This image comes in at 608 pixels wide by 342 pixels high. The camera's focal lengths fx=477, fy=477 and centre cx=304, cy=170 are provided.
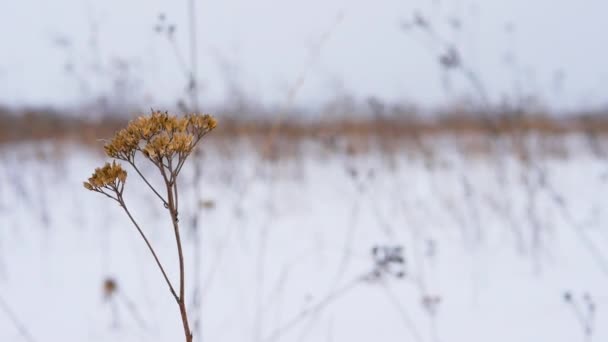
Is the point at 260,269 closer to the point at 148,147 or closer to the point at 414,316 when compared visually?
the point at 414,316

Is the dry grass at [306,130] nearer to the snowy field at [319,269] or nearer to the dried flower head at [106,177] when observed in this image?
the snowy field at [319,269]

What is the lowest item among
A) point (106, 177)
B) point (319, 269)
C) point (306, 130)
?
point (319, 269)

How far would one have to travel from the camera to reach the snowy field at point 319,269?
1.95 meters

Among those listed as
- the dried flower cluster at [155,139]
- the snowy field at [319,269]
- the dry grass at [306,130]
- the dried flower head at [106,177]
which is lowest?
the snowy field at [319,269]

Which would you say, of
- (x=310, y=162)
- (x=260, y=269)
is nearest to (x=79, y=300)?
(x=260, y=269)

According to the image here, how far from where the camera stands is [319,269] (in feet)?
9.10

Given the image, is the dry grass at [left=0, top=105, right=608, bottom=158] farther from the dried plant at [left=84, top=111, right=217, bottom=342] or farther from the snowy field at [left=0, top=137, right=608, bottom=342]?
the dried plant at [left=84, top=111, right=217, bottom=342]

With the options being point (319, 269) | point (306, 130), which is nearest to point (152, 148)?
point (319, 269)

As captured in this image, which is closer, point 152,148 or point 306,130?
point 152,148

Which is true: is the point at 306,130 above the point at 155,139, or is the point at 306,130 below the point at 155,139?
above

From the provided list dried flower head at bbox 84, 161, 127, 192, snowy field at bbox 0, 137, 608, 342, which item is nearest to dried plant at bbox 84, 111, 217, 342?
dried flower head at bbox 84, 161, 127, 192

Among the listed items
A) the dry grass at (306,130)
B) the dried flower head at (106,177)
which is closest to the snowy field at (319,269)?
the dried flower head at (106,177)

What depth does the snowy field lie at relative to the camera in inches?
76.9

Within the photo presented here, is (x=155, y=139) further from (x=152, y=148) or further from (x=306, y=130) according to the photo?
(x=306, y=130)
